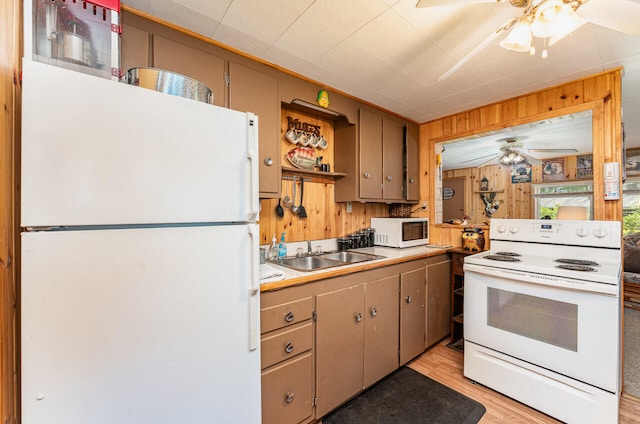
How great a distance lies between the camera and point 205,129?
3.43 feet

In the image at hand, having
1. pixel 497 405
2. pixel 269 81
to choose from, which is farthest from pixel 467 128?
pixel 497 405

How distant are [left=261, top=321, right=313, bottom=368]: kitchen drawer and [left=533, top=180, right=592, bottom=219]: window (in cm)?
439

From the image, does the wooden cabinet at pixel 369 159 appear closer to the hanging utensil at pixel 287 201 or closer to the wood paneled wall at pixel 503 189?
the hanging utensil at pixel 287 201

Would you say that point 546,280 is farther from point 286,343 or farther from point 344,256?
point 286,343

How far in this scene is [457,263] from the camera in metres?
2.62

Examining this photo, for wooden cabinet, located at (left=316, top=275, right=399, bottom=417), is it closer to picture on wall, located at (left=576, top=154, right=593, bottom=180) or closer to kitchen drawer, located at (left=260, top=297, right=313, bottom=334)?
kitchen drawer, located at (left=260, top=297, right=313, bottom=334)

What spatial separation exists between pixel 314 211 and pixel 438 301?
1.40m

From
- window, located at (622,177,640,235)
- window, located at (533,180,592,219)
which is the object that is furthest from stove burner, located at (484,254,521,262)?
window, located at (622,177,640,235)

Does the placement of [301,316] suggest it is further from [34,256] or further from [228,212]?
[34,256]

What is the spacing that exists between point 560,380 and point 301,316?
5.31 ft

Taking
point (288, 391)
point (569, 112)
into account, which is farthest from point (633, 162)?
point (288, 391)

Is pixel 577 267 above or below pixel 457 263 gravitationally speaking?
above

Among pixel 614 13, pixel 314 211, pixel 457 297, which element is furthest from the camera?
pixel 457 297

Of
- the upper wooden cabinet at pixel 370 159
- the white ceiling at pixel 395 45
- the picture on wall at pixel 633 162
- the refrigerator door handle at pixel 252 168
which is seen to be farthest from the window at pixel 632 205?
the refrigerator door handle at pixel 252 168
